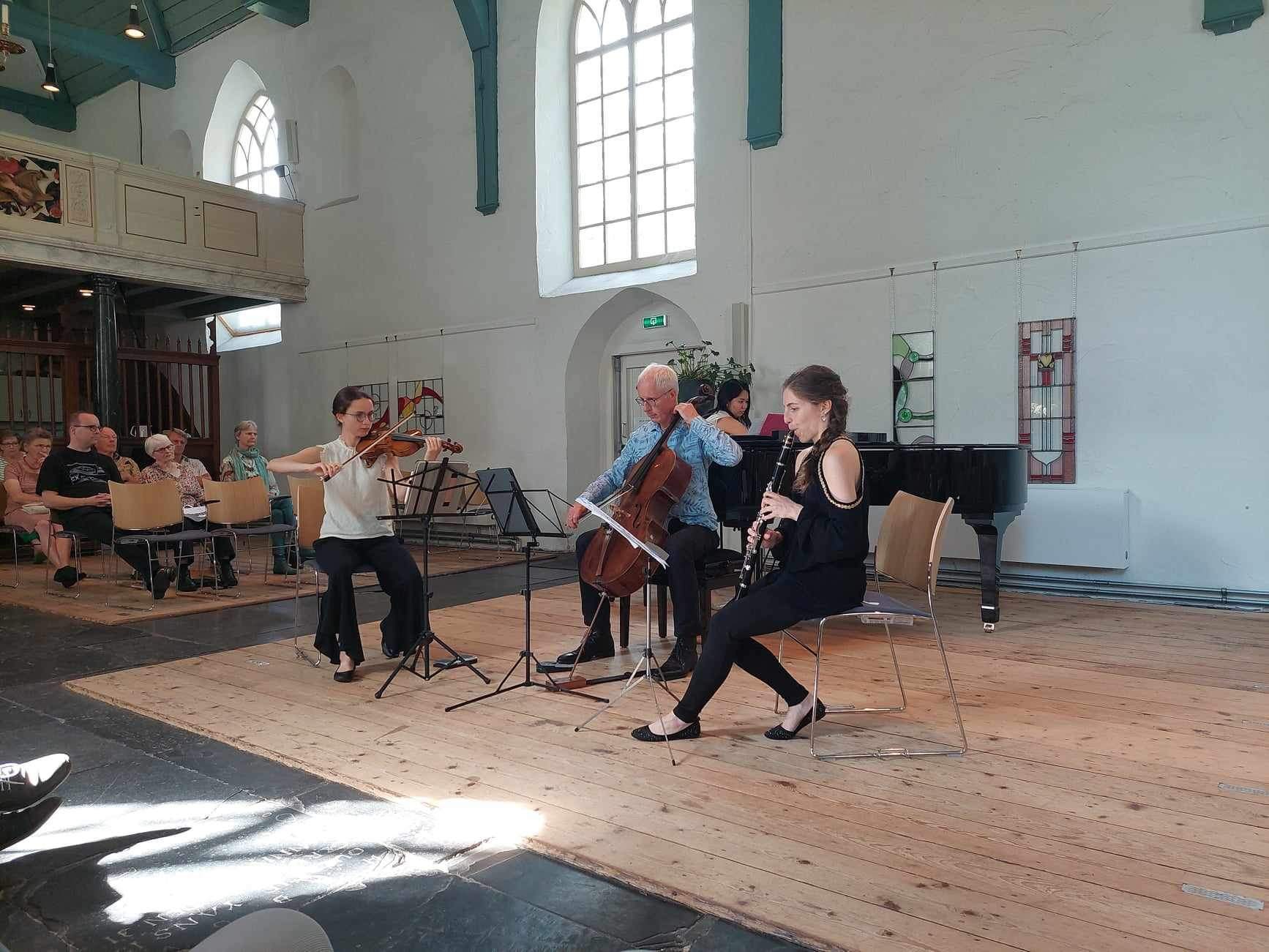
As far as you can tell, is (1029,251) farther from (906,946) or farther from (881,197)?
(906,946)

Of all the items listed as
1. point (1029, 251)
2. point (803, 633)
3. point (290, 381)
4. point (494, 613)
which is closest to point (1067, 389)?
point (1029, 251)

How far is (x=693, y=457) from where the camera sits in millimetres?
4074

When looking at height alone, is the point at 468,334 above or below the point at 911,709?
above

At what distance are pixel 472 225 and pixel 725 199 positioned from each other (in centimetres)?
315

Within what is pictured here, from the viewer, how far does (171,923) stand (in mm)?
1984

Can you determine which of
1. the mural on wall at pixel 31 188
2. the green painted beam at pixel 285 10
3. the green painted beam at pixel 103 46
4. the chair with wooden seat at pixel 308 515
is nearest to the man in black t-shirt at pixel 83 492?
the chair with wooden seat at pixel 308 515

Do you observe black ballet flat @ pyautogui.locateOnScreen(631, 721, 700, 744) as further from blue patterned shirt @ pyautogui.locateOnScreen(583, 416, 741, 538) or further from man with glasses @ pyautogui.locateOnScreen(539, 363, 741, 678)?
blue patterned shirt @ pyautogui.locateOnScreen(583, 416, 741, 538)

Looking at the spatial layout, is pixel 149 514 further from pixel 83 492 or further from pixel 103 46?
pixel 103 46

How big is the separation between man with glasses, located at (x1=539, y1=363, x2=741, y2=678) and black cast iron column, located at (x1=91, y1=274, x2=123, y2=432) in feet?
25.0

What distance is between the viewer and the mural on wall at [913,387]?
259 inches

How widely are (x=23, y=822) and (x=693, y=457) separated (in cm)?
276

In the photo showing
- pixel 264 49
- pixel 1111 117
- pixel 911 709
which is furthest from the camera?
pixel 264 49

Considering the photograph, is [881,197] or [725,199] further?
[725,199]

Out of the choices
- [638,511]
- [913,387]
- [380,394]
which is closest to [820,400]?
[638,511]
